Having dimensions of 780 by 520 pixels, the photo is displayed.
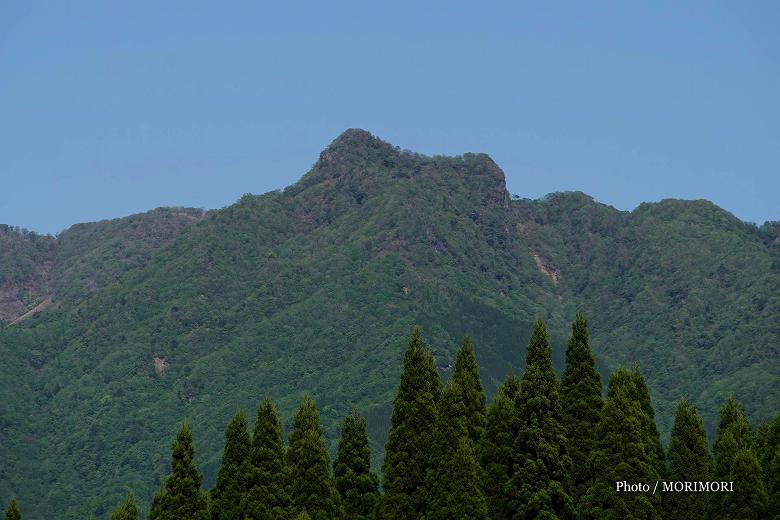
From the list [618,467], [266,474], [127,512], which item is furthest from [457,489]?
[127,512]

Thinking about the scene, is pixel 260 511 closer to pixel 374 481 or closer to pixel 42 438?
pixel 374 481

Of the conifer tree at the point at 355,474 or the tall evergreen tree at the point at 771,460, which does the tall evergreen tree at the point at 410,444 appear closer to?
the conifer tree at the point at 355,474

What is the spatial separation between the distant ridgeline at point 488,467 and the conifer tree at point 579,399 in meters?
0.07

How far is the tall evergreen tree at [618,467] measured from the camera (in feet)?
200

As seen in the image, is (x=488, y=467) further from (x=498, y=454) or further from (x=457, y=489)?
(x=457, y=489)

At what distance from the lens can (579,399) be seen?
6656 centimetres

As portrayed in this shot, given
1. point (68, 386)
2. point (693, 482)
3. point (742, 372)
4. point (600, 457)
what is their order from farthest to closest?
point (68, 386) → point (742, 372) → point (693, 482) → point (600, 457)

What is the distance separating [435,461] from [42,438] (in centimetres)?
12485

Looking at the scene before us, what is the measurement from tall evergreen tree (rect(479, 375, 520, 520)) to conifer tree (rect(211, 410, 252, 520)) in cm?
1068

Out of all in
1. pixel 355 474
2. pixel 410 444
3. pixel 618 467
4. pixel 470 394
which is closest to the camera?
pixel 618 467

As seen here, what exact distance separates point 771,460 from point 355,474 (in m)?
20.1

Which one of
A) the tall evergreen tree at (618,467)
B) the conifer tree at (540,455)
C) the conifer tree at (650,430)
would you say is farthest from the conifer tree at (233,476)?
the conifer tree at (650,430)

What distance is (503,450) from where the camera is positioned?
63562 millimetres

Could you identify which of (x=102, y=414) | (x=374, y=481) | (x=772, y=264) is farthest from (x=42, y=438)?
(x=374, y=481)
